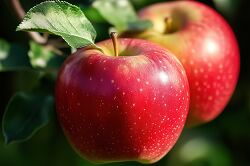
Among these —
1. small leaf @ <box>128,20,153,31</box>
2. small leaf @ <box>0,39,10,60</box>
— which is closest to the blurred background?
small leaf @ <box>0,39,10,60</box>

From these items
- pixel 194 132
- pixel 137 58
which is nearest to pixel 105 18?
pixel 137 58

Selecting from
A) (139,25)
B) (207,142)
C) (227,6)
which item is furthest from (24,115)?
(207,142)

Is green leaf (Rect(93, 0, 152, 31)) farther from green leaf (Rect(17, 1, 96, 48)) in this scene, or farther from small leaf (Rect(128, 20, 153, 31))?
green leaf (Rect(17, 1, 96, 48))

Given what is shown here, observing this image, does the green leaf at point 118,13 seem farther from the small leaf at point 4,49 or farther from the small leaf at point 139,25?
the small leaf at point 4,49

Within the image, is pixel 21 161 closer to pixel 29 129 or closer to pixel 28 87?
pixel 28 87

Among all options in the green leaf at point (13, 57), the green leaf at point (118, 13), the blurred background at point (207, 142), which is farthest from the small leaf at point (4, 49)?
the blurred background at point (207, 142)

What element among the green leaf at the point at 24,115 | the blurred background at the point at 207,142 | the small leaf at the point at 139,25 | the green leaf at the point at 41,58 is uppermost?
the small leaf at the point at 139,25

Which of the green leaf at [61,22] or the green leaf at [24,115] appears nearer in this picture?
the green leaf at [61,22]
